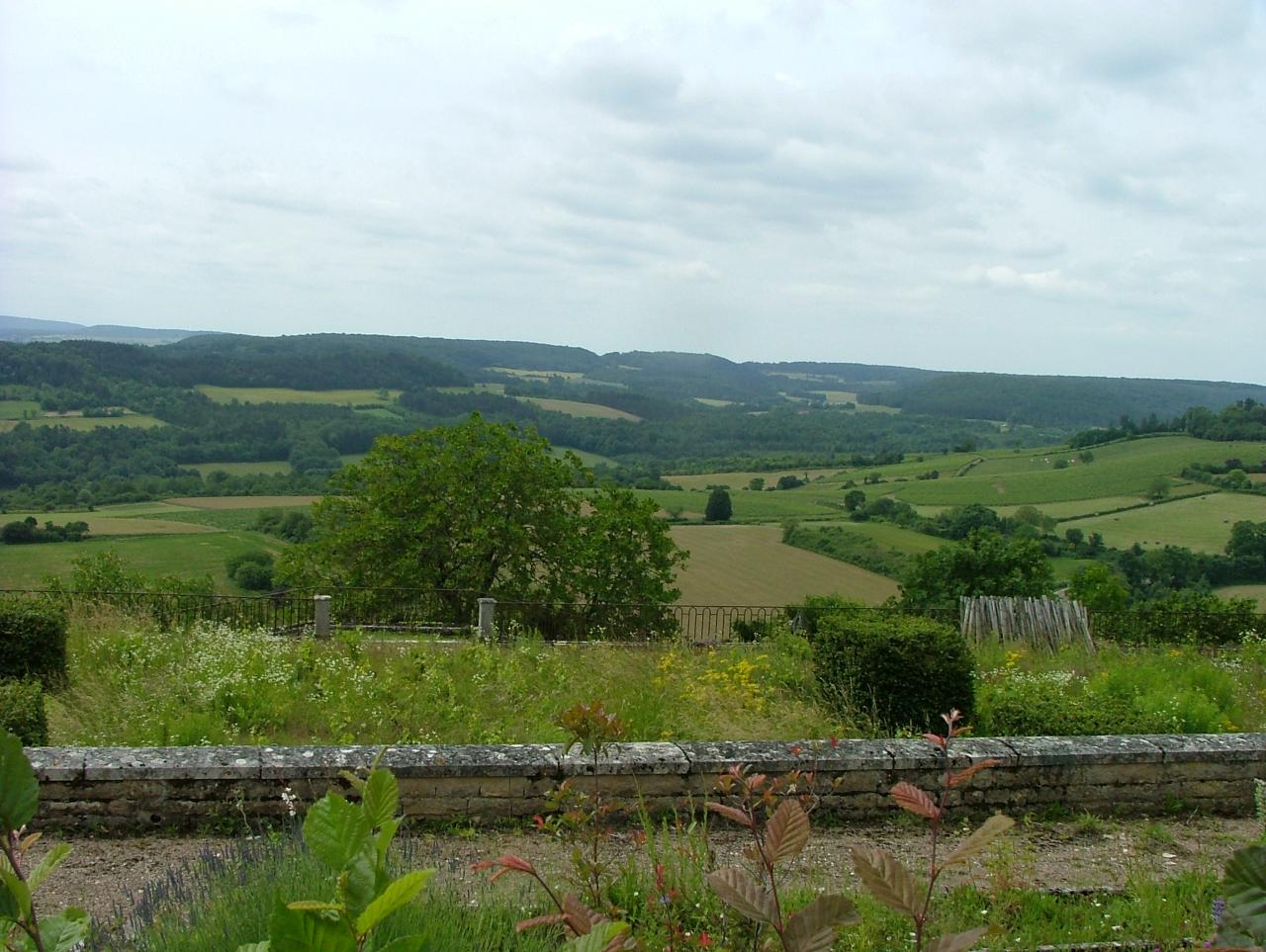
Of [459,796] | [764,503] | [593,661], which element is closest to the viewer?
[459,796]

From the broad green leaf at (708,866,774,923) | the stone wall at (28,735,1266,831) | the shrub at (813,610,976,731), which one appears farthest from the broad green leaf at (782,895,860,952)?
the shrub at (813,610,976,731)

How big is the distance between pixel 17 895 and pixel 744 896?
53.0 inches

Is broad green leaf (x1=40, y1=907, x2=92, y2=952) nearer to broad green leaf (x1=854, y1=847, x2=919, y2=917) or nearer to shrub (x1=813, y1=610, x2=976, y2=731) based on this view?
broad green leaf (x1=854, y1=847, x2=919, y2=917)

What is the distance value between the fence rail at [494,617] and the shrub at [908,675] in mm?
3241

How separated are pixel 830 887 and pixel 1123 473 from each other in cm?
7449

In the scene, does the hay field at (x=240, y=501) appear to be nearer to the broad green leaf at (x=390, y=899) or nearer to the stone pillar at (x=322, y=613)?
the stone pillar at (x=322, y=613)

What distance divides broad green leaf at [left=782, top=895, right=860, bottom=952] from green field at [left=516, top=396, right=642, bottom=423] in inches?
4593

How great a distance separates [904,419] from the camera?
16262cm

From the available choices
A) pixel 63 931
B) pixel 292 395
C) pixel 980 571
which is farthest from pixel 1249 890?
pixel 292 395

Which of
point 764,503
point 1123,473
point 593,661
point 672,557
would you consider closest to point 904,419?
point 1123,473

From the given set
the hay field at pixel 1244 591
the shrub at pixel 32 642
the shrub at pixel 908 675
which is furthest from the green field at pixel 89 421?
the shrub at pixel 908 675

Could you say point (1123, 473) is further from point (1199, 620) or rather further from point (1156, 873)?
point (1156, 873)

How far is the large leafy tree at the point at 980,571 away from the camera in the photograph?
1959 cm

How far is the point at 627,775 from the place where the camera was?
5.72 m
